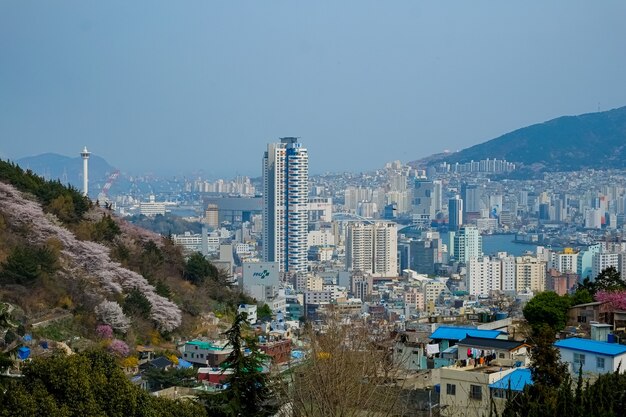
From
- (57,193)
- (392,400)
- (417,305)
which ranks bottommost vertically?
(417,305)

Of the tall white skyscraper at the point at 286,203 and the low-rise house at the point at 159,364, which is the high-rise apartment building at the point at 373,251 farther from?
the low-rise house at the point at 159,364

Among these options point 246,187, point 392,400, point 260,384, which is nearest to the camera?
point 260,384

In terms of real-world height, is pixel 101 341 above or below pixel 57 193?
below

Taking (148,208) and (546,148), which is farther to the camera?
(546,148)

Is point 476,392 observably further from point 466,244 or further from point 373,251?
point 466,244

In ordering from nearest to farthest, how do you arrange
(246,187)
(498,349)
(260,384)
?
(260,384), (498,349), (246,187)

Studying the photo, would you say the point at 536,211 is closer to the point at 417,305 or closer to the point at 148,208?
the point at 148,208

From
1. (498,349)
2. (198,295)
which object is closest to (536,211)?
(198,295)

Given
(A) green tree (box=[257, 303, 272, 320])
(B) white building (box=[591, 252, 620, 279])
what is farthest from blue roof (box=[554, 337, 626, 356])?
(B) white building (box=[591, 252, 620, 279])
